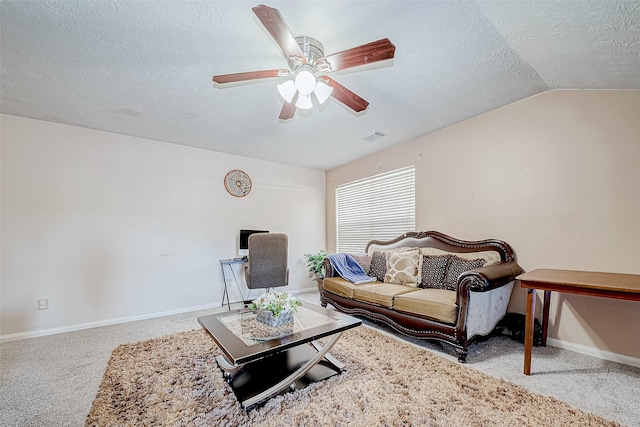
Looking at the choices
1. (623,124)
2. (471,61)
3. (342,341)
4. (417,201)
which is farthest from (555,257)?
(342,341)

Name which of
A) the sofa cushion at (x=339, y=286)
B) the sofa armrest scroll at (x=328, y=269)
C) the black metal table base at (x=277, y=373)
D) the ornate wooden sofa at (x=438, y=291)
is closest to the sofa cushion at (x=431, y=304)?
the ornate wooden sofa at (x=438, y=291)

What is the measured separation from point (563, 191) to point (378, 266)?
208 cm

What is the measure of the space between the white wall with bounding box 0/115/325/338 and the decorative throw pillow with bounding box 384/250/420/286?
2.32 m

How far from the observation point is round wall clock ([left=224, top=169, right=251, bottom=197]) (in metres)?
4.30

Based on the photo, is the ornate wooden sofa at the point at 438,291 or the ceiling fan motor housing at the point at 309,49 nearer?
the ceiling fan motor housing at the point at 309,49

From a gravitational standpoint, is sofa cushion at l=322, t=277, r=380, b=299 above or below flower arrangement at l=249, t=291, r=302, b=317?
below

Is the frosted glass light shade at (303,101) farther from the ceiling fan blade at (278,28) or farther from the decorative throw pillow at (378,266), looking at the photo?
the decorative throw pillow at (378,266)

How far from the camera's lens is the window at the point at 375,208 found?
12.8 feet

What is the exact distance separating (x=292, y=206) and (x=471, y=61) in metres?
3.56

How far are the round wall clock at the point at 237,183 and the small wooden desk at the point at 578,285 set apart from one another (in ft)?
12.5

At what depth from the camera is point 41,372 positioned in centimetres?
214

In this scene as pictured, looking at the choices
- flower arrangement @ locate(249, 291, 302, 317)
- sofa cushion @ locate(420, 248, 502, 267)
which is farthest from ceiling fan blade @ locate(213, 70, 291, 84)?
sofa cushion @ locate(420, 248, 502, 267)

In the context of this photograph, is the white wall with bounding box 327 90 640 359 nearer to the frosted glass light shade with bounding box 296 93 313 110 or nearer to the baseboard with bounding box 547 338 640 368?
the baseboard with bounding box 547 338 640 368

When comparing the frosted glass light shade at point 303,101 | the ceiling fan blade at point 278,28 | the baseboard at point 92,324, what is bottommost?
the baseboard at point 92,324
